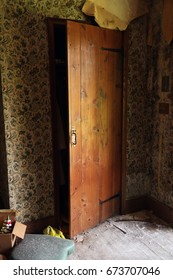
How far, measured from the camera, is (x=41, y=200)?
2.55 metres

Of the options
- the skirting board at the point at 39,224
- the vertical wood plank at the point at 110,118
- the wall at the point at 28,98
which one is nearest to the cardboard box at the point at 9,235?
the wall at the point at 28,98

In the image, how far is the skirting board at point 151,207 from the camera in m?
2.86

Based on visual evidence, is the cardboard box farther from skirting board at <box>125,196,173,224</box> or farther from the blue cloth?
skirting board at <box>125,196,173,224</box>

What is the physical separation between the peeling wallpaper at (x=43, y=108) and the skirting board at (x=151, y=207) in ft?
0.24

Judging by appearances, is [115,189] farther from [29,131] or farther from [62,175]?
[29,131]

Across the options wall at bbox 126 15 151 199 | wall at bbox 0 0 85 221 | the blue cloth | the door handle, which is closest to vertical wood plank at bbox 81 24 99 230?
the door handle

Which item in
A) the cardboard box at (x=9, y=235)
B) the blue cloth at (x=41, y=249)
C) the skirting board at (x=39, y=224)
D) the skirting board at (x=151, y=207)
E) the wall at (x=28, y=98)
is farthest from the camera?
the skirting board at (x=151, y=207)

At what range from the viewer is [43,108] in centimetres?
241

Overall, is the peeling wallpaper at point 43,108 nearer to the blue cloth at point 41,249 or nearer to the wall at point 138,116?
the wall at point 138,116

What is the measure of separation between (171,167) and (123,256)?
108cm

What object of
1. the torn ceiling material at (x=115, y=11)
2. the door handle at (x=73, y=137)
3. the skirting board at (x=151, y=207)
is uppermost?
the torn ceiling material at (x=115, y=11)

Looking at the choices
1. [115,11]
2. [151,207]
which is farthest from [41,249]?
[115,11]

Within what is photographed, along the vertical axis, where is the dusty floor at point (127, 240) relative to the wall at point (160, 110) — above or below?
below

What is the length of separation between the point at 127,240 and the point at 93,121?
1237 mm
